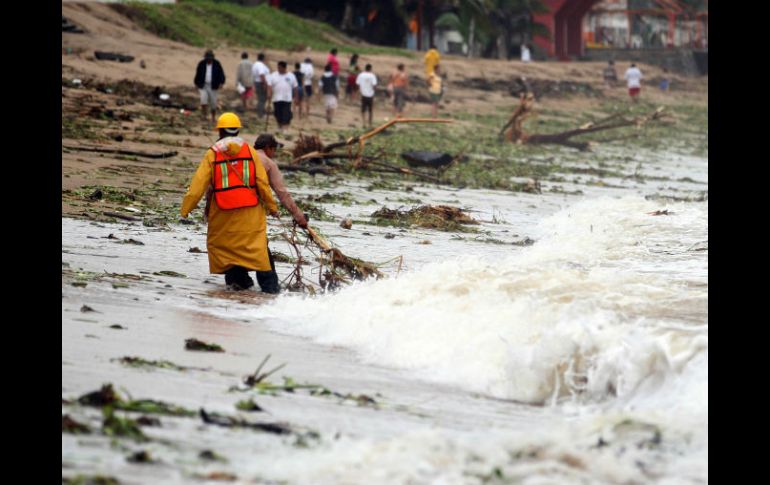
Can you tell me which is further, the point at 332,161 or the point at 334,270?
the point at 332,161

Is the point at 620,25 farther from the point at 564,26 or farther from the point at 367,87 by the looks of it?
the point at 367,87

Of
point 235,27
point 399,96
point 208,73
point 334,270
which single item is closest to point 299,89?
point 399,96

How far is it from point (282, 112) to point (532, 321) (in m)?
17.6

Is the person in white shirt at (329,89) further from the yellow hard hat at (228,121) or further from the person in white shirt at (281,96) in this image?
the yellow hard hat at (228,121)

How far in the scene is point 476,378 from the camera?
764 cm

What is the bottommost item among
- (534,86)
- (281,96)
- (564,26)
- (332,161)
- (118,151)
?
(332,161)

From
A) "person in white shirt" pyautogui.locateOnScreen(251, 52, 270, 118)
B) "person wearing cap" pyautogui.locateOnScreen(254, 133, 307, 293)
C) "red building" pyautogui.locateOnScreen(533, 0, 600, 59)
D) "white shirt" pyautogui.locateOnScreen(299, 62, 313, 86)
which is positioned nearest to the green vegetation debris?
"person wearing cap" pyautogui.locateOnScreen(254, 133, 307, 293)

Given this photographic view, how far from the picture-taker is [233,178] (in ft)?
32.8

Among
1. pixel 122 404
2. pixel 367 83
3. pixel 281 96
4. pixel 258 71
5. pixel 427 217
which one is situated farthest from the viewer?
pixel 367 83

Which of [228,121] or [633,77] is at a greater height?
[633,77]

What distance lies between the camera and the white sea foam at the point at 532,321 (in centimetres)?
745

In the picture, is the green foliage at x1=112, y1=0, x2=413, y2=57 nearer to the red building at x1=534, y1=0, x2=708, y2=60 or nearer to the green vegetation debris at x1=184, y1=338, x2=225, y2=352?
the red building at x1=534, y1=0, x2=708, y2=60

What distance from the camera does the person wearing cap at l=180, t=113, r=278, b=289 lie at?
9945 millimetres
